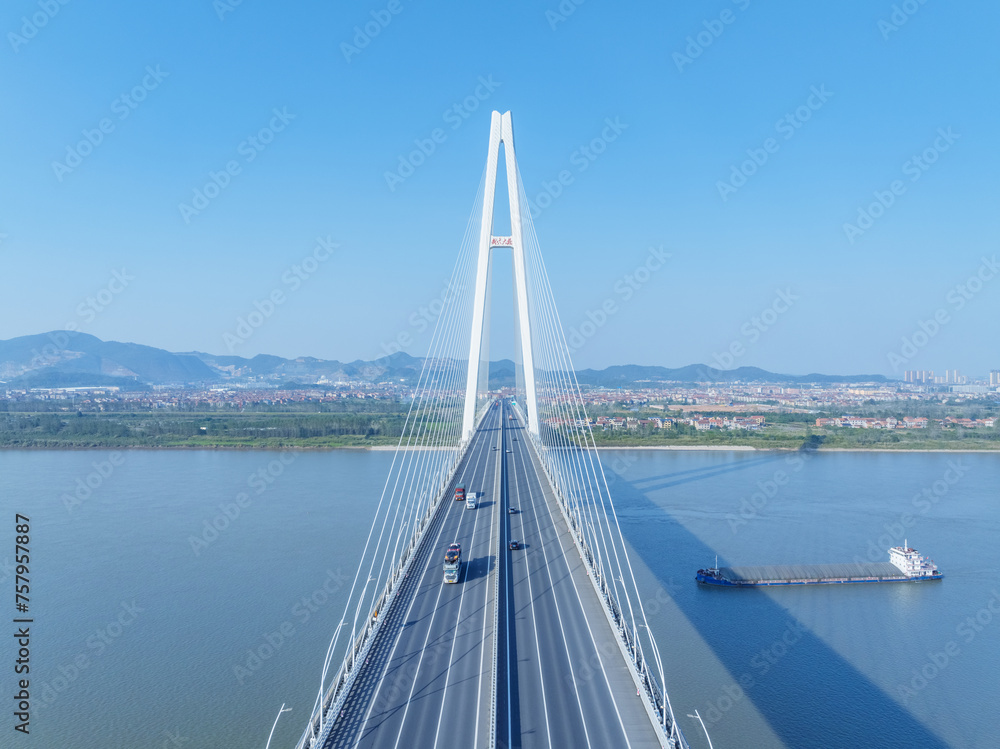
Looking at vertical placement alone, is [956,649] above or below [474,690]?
below

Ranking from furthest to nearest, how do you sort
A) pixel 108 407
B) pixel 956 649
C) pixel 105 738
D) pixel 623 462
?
pixel 108 407, pixel 623 462, pixel 956 649, pixel 105 738

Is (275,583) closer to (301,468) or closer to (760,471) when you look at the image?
(301,468)

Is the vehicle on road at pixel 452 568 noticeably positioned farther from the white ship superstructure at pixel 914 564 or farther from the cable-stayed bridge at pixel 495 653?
the white ship superstructure at pixel 914 564

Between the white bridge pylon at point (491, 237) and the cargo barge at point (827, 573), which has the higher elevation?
the white bridge pylon at point (491, 237)

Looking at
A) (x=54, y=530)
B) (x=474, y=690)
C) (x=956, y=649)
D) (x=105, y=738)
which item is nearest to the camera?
(x=474, y=690)

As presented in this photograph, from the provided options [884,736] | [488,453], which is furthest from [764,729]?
[488,453]

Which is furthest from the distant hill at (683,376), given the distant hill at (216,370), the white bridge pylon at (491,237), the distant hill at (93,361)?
the white bridge pylon at (491,237)
